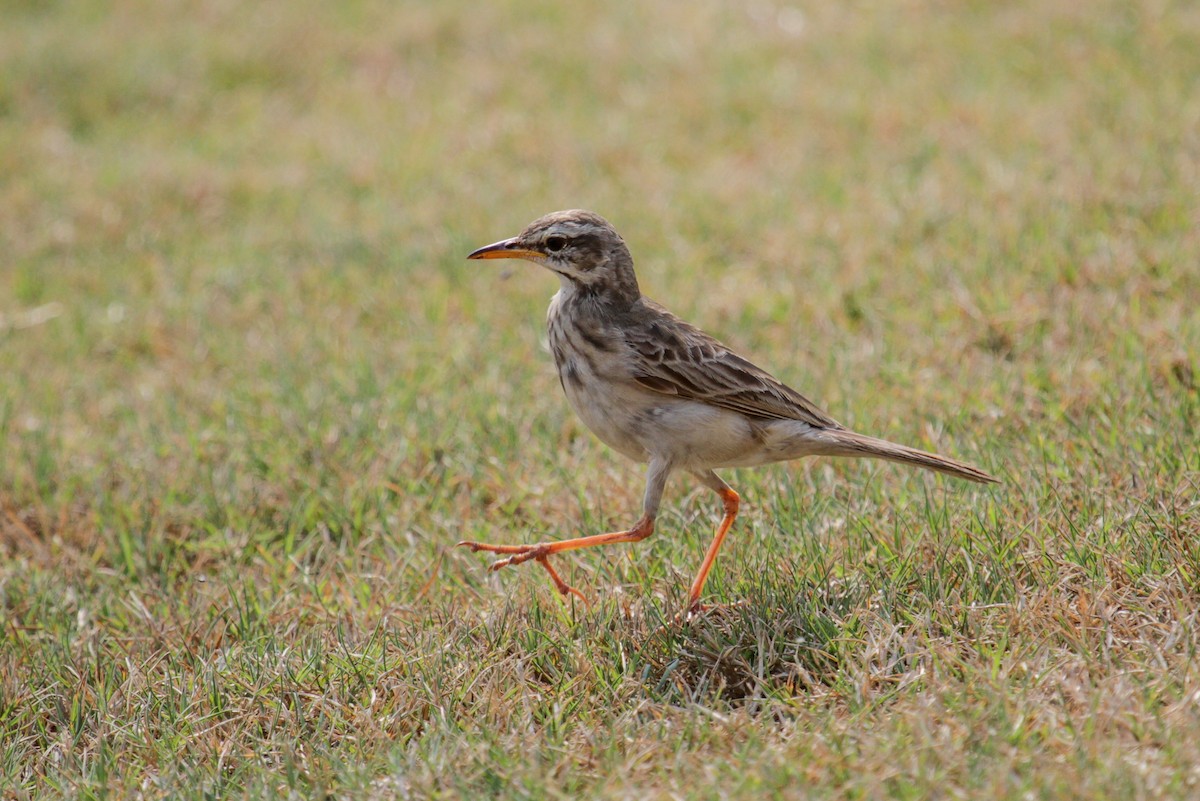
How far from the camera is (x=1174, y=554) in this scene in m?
4.09

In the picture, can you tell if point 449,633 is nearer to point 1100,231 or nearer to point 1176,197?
point 1100,231

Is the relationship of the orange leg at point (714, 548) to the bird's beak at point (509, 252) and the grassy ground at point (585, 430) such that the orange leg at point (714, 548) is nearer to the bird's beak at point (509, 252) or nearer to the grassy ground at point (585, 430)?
the grassy ground at point (585, 430)

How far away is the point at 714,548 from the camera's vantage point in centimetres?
462

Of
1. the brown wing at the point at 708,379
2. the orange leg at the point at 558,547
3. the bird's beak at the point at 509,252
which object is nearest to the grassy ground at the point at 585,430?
the orange leg at the point at 558,547

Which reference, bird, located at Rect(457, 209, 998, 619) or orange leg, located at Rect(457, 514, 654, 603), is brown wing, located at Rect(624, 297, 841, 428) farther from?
orange leg, located at Rect(457, 514, 654, 603)

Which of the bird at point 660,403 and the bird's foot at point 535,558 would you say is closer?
the bird's foot at point 535,558

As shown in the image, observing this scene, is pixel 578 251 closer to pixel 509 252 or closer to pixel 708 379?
pixel 509 252

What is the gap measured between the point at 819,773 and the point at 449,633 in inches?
63.5

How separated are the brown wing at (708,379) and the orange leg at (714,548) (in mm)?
335

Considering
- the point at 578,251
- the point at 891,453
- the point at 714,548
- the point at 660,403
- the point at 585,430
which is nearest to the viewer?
the point at 891,453

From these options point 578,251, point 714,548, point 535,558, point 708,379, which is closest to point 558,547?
point 535,558

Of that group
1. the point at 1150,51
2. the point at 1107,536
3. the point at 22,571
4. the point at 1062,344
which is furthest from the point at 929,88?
the point at 22,571

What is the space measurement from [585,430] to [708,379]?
1.53 meters

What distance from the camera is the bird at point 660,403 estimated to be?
470cm
